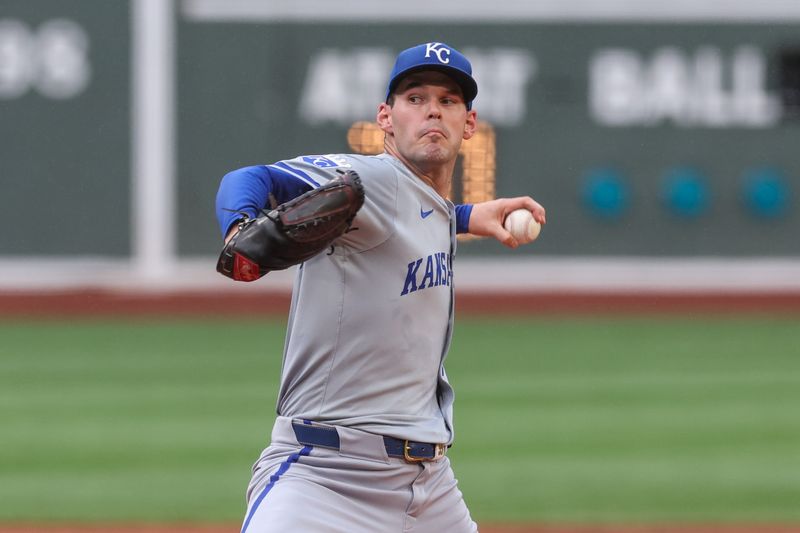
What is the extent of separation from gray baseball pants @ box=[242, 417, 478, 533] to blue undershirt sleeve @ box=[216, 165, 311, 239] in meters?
0.58

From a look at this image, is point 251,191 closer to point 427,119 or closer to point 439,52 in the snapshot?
point 427,119

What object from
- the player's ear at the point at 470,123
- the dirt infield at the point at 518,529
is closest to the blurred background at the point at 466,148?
the dirt infield at the point at 518,529

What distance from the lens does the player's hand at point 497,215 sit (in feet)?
12.0

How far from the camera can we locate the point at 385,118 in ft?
11.6

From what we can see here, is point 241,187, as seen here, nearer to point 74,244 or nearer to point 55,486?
point 55,486

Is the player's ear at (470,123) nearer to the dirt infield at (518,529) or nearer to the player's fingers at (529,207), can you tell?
the player's fingers at (529,207)

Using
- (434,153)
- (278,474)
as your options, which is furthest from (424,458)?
(434,153)

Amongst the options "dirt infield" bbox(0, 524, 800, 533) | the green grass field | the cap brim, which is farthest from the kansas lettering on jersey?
the green grass field

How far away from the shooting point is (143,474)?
7949 millimetres

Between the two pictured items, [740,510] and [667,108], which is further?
[667,108]

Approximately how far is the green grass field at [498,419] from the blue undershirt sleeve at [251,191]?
3.87 metres

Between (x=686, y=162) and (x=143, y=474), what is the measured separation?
8903 millimetres

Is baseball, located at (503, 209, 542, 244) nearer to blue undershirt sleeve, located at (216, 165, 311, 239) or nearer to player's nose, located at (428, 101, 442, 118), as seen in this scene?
player's nose, located at (428, 101, 442, 118)

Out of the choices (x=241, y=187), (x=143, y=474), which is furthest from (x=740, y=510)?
(x=241, y=187)
